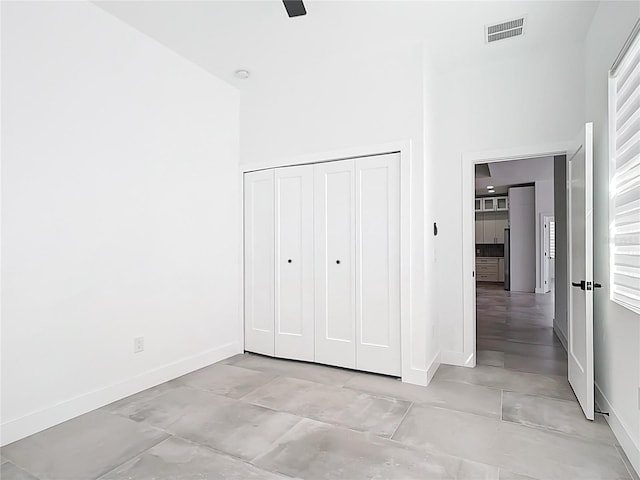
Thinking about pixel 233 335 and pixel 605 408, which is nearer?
pixel 605 408

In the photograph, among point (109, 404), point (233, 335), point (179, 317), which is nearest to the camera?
point (109, 404)

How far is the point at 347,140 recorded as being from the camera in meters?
3.53

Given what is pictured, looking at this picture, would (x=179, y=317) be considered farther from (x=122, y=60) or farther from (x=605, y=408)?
(x=605, y=408)

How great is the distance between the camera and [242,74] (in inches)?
149

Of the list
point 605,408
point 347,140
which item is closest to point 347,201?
point 347,140

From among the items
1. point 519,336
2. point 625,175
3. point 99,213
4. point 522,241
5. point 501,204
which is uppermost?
point 501,204

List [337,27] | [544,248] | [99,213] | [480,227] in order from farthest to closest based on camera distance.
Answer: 1. [480,227]
2. [544,248]
3. [337,27]
4. [99,213]

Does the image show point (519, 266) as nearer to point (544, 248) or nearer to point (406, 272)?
point (544, 248)

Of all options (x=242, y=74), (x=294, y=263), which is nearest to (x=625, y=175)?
(x=294, y=263)

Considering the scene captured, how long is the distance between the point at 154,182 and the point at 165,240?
19.5 inches

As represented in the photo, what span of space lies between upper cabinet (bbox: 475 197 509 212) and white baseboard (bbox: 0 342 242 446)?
33.3ft

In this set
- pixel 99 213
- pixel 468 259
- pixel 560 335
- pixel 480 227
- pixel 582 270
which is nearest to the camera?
→ pixel 582 270

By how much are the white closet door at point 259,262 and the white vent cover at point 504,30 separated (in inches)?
89.2

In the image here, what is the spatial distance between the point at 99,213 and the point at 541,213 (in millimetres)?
9381
